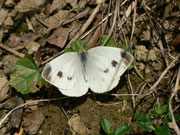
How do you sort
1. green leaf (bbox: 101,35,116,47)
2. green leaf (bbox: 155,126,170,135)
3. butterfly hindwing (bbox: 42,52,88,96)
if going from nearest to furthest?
green leaf (bbox: 155,126,170,135) < butterfly hindwing (bbox: 42,52,88,96) < green leaf (bbox: 101,35,116,47)

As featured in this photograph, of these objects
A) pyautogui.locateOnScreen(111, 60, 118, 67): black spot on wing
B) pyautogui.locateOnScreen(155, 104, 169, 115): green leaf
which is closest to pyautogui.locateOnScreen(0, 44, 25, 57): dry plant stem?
pyautogui.locateOnScreen(111, 60, 118, 67): black spot on wing

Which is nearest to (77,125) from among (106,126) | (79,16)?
(106,126)

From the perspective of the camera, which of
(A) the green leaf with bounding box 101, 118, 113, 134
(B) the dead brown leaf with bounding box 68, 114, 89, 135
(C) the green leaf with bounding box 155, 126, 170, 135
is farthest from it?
(B) the dead brown leaf with bounding box 68, 114, 89, 135

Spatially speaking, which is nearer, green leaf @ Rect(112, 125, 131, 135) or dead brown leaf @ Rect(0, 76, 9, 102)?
green leaf @ Rect(112, 125, 131, 135)

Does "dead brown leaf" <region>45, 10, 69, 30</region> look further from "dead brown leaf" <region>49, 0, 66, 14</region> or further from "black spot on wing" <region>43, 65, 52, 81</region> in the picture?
"black spot on wing" <region>43, 65, 52, 81</region>

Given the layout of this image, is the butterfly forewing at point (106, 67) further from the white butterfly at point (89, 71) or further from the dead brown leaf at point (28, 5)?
the dead brown leaf at point (28, 5)

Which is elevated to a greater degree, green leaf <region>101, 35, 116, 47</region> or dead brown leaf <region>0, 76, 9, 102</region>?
green leaf <region>101, 35, 116, 47</region>

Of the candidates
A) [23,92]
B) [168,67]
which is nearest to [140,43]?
[168,67]
